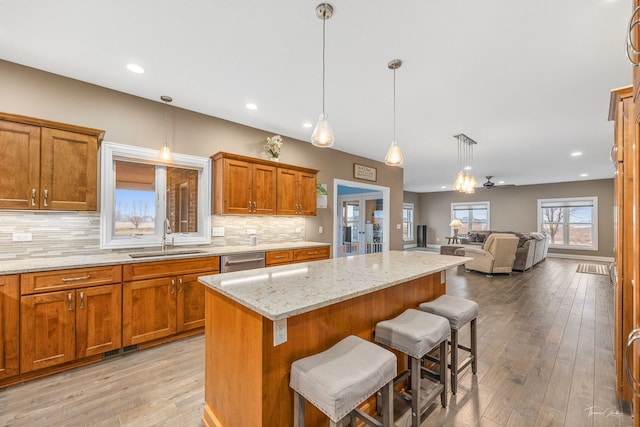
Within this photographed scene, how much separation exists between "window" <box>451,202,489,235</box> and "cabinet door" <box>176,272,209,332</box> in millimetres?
11497

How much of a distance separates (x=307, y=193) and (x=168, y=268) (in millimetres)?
2287

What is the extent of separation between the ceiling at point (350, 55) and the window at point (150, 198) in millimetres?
731

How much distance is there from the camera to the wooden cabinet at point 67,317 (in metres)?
2.16

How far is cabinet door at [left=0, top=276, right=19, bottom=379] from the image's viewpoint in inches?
81.4

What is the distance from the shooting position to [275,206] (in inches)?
158

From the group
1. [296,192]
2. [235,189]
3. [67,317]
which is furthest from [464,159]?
[67,317]

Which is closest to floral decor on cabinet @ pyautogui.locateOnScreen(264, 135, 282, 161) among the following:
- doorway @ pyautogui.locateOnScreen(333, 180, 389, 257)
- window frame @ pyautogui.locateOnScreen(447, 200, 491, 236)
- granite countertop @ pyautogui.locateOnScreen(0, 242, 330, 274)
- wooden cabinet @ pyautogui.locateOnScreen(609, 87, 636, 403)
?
granite countertop @ pyautogui.locateOnScreen(0, 242, 330, 274)

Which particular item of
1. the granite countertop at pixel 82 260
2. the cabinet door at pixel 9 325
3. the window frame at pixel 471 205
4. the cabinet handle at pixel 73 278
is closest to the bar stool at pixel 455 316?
the granite countertop at pixel 82 260

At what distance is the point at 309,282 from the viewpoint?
1665 millimetres

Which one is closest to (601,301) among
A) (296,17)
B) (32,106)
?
(296,17)

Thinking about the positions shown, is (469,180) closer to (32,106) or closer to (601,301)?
(601,301)

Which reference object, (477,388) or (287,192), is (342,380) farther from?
(287,192)

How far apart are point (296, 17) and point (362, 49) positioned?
24.6 inches

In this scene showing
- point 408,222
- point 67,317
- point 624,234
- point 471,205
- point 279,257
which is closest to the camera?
point 624,234
